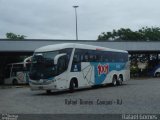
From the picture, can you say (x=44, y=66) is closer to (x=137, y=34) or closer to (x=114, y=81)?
(x=114, y=81)

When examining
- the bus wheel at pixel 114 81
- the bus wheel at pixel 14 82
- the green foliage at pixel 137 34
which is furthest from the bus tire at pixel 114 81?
the green foliage at pixel 137 34

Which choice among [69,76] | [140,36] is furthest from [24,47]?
[140,36]

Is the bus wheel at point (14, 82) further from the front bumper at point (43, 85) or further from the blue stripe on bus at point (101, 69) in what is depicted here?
the front bumper at point (43, 85)

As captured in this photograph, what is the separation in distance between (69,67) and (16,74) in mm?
19308

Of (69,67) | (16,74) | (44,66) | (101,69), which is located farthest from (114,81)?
(16,74)

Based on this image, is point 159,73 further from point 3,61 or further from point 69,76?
point 69,76

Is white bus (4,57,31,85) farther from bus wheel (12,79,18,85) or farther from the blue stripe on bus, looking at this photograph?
the blue stripe on bus

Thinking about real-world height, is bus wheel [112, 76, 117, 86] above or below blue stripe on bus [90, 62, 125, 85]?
below

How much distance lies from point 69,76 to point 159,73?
35.8 meters

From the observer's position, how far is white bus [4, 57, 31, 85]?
42.7 meters

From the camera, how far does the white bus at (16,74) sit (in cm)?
4267

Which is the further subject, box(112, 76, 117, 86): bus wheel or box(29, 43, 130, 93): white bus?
box(112, 76, 117, 86): bus wheel

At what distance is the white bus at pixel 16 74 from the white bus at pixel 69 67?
13.0m

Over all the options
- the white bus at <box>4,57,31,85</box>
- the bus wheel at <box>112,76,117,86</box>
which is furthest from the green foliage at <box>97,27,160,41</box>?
the bus wheel at <box>112,76,117,86</box>
